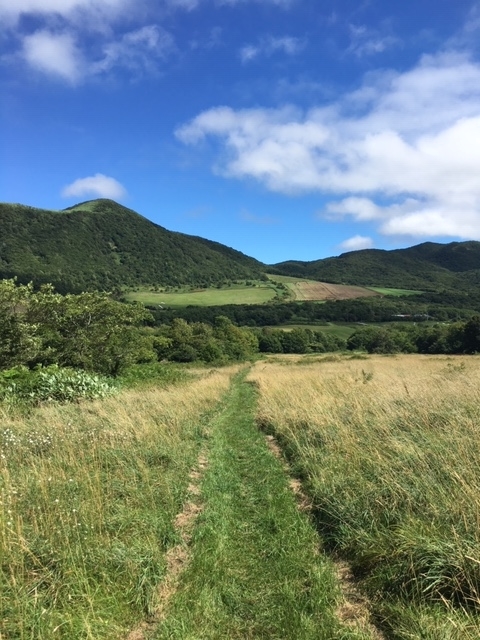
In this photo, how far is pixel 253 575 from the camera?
14.6 ft

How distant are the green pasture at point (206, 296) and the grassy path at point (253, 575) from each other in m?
127

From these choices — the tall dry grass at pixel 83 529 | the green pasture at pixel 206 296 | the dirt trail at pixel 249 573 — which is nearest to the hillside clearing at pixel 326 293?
Answer: the green pasture at pixel 206 296

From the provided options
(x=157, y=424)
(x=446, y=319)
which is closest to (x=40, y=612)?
(x=157, y=424)

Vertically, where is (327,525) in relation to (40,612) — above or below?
below

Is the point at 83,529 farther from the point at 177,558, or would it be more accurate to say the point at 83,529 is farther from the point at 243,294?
the point at 243,294

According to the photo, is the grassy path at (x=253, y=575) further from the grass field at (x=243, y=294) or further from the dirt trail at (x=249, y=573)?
the grass field at (x=243, y=294)

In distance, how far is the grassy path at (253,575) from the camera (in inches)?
141

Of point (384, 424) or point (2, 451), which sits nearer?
point (2, 451)

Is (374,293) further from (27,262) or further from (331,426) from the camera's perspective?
(331,426)

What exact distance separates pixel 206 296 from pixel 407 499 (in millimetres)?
152724

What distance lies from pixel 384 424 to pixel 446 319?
135 metres

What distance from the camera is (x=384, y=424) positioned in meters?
8.08

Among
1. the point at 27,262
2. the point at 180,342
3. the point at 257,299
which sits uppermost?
the point at 27,262

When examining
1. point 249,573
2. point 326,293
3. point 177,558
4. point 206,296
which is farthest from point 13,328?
point 206,296
